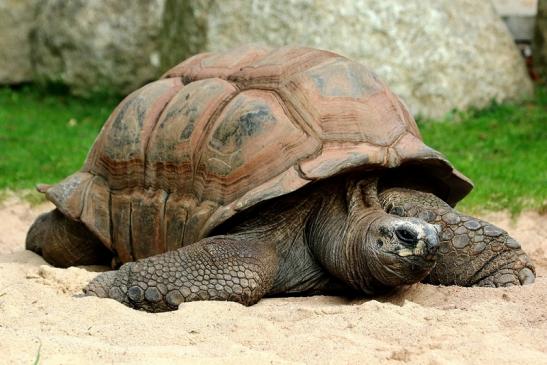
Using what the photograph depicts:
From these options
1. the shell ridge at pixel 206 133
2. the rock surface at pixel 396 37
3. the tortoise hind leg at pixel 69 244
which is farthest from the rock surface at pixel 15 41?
the shell ridge at pixel 206 133

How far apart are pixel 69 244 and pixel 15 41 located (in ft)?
24.5

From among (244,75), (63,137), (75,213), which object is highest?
(244,75)

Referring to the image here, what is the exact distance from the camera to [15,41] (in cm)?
1183

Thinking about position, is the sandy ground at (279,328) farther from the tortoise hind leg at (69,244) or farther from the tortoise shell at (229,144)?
the tortoise hind leg at (69,244)

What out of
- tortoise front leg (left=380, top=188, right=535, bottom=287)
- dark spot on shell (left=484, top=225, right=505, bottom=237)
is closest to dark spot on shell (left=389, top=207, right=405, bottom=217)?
tortoise front leg (left=380, top=188, right=535, bottom=287)

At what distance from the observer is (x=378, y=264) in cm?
378

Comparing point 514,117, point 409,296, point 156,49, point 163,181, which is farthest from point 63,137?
point 409,296

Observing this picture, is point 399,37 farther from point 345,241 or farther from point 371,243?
point 371,243

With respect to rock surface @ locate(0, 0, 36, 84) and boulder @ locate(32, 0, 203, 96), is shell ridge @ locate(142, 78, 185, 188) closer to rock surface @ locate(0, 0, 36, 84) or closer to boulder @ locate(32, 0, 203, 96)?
boulder @ locate(32, 0, 203, 96)

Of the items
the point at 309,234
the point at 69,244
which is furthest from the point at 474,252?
the point at 69,244

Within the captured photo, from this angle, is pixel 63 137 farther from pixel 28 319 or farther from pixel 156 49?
pixel 28 319

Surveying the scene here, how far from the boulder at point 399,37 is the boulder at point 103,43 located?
144 centimetres

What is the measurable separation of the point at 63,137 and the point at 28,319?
19.7ft

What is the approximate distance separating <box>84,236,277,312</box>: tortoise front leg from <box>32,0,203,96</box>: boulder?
659 cm
